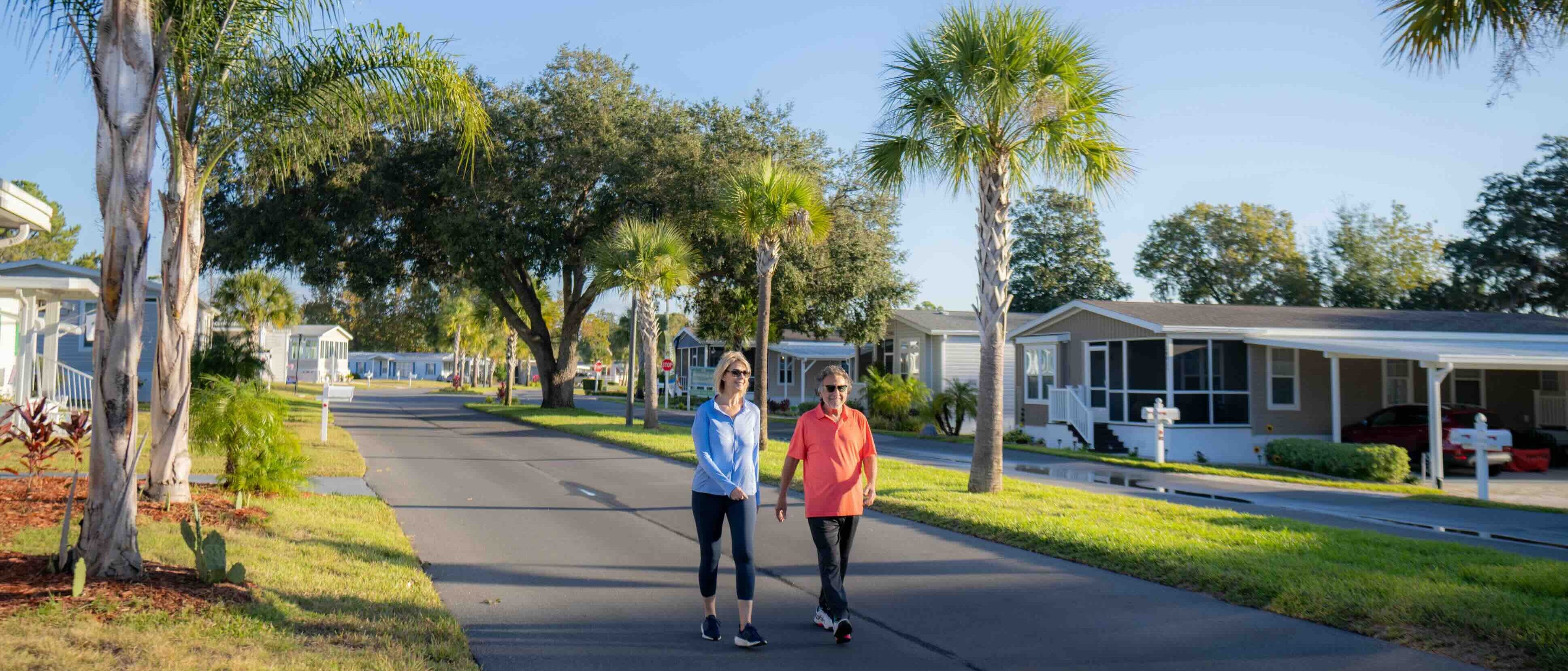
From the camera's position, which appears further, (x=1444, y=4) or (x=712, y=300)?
(x=712, y=300)

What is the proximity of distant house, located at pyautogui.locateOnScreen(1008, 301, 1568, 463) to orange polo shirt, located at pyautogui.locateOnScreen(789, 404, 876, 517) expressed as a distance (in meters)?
17.8

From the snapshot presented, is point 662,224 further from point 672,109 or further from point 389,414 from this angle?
point 389,414

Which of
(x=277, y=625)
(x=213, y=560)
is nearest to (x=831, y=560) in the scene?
(x=277, y=625)

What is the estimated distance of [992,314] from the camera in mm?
13414

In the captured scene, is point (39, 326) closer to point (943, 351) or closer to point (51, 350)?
point (51, 350)

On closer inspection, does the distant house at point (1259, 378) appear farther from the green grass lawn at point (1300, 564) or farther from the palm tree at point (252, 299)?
the palm tree at point (252, 299)

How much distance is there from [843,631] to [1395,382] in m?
23.2

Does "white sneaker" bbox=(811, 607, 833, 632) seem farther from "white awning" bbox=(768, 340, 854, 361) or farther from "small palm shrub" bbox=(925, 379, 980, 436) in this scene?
"white awning" bbox=(768, 340, 854, 361)

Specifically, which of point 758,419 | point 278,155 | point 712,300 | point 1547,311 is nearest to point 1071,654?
point 758,419

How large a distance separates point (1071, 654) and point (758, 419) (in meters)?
2.28

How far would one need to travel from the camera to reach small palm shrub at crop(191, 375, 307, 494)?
10.4 metres

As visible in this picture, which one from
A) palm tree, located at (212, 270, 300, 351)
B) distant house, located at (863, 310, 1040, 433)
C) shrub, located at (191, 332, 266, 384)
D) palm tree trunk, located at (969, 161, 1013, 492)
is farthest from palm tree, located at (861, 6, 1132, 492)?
palm tree, located at (212, 270, 300, 351)

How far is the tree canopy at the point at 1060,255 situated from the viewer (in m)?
55.7

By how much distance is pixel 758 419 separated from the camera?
6.06 m
